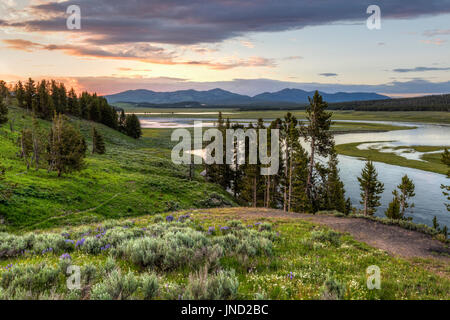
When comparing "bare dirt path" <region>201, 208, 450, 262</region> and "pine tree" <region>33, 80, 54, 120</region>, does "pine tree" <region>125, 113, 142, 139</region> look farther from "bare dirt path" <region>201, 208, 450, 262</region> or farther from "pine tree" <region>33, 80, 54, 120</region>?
"bare dirt path" <region>201, 208, 450, 262</region>

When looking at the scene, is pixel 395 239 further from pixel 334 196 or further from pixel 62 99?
pixel 62 99

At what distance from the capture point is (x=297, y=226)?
14328mm

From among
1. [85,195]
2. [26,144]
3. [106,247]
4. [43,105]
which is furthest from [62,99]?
[106,247]

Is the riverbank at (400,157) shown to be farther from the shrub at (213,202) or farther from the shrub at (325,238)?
the shrub at (325,238)

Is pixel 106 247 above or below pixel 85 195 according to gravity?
above

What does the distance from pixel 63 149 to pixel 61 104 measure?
75.4 metres

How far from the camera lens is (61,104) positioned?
8981 cm

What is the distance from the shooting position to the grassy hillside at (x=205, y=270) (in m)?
4.49

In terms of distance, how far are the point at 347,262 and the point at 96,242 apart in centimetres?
813

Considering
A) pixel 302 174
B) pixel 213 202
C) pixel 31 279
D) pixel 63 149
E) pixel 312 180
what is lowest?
pixel 213 202

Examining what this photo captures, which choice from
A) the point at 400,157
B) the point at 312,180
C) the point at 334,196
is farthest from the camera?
the point at 400,157

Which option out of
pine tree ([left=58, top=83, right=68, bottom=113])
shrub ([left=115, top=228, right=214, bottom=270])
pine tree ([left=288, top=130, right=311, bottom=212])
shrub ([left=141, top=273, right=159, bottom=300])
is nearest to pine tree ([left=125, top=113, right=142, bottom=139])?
pine tree ([left=58, top=83, right=68, bottom=113])

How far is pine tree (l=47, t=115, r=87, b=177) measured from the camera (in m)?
29.3
